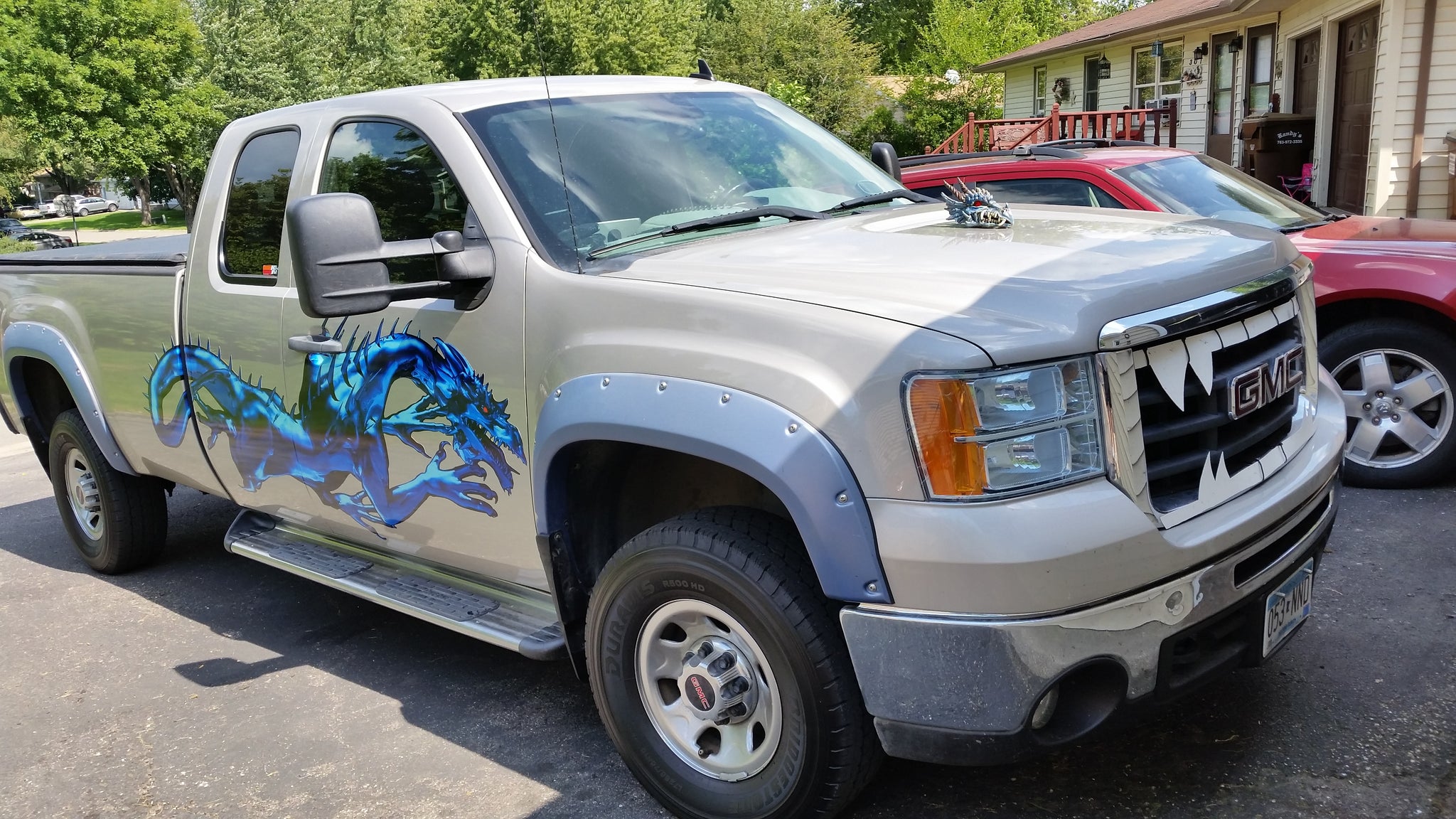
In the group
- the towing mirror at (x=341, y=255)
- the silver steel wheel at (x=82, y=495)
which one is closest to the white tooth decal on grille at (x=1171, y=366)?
the towing mirror at (x=341, y=255)

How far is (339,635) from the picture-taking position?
4.75m

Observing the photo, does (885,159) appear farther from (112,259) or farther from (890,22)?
(890,22)

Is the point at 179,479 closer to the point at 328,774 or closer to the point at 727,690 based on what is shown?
the point at 328,774

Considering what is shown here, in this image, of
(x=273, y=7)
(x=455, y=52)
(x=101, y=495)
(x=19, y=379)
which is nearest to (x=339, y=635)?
(x=101, y=495)

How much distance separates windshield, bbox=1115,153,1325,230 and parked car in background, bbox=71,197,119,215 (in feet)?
281

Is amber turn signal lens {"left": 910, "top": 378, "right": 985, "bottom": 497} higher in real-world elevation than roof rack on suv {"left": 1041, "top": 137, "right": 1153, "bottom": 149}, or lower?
higher

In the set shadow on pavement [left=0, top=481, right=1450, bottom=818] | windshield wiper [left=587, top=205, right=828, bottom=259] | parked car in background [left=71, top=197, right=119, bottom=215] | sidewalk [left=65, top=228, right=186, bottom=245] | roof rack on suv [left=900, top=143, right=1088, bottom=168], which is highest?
windshield wiper [left=587, top=205, right=828, bottom=259]

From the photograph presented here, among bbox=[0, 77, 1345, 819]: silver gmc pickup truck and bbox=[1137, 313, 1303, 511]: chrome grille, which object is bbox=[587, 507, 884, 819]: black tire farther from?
bbox=[1137, 313, 1303, 511]: chrome grille

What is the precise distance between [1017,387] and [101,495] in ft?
15.0

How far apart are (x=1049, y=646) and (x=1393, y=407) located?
12.3ft

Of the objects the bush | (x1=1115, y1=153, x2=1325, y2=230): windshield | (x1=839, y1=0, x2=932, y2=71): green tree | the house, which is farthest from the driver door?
(x1=839, y1=0, x2=932, y2=71): green tree

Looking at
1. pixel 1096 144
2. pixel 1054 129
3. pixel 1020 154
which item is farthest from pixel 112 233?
pixel 1020 154

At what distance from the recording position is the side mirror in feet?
16.0

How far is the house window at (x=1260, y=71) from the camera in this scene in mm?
18172
